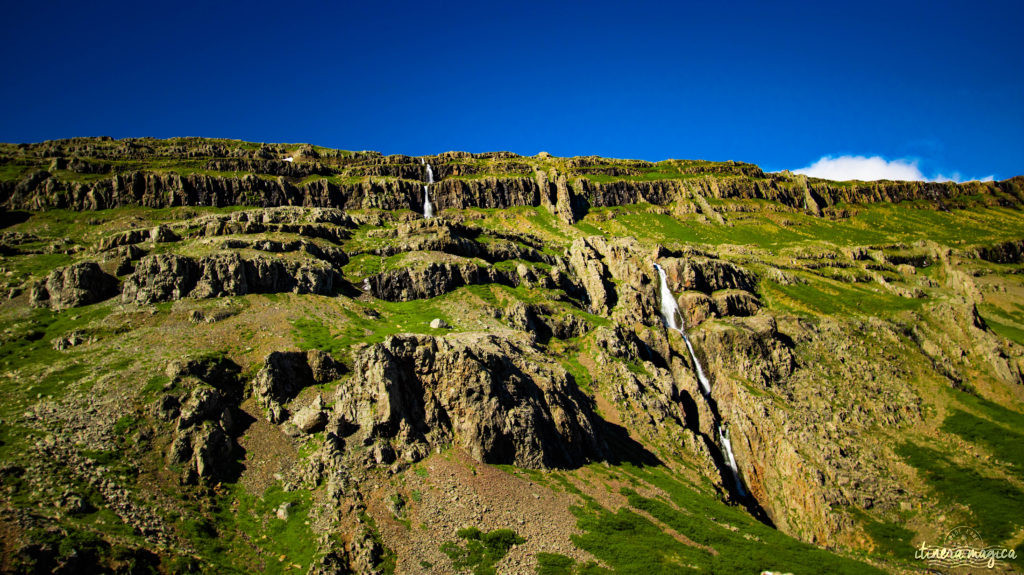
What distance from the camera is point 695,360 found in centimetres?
11731

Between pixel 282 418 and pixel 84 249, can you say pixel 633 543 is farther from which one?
pixel 84 249

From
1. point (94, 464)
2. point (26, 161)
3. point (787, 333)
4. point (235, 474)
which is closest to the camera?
point (94, 464)

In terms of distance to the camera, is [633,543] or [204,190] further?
[204,190]

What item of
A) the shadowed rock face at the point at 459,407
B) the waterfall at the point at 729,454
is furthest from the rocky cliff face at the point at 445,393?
the waterfall at the point at 729,454

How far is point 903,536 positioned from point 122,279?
15683 centimetres

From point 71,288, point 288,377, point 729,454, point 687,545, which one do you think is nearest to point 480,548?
point 687,545

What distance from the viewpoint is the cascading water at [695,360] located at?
311ft

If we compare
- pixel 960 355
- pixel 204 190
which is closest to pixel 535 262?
pixel 960 355

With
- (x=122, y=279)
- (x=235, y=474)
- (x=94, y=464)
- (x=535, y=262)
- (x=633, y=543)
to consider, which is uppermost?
(x=535, y=262)

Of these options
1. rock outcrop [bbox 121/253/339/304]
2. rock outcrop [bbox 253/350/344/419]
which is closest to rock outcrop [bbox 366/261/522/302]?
rock outcrop [bbox 121/253/339/304]

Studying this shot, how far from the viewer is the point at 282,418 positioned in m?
57.2

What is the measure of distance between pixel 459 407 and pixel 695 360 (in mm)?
80471

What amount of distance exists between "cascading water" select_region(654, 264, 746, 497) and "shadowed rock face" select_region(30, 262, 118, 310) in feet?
436

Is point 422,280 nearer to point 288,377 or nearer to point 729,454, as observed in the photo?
point 288,377
